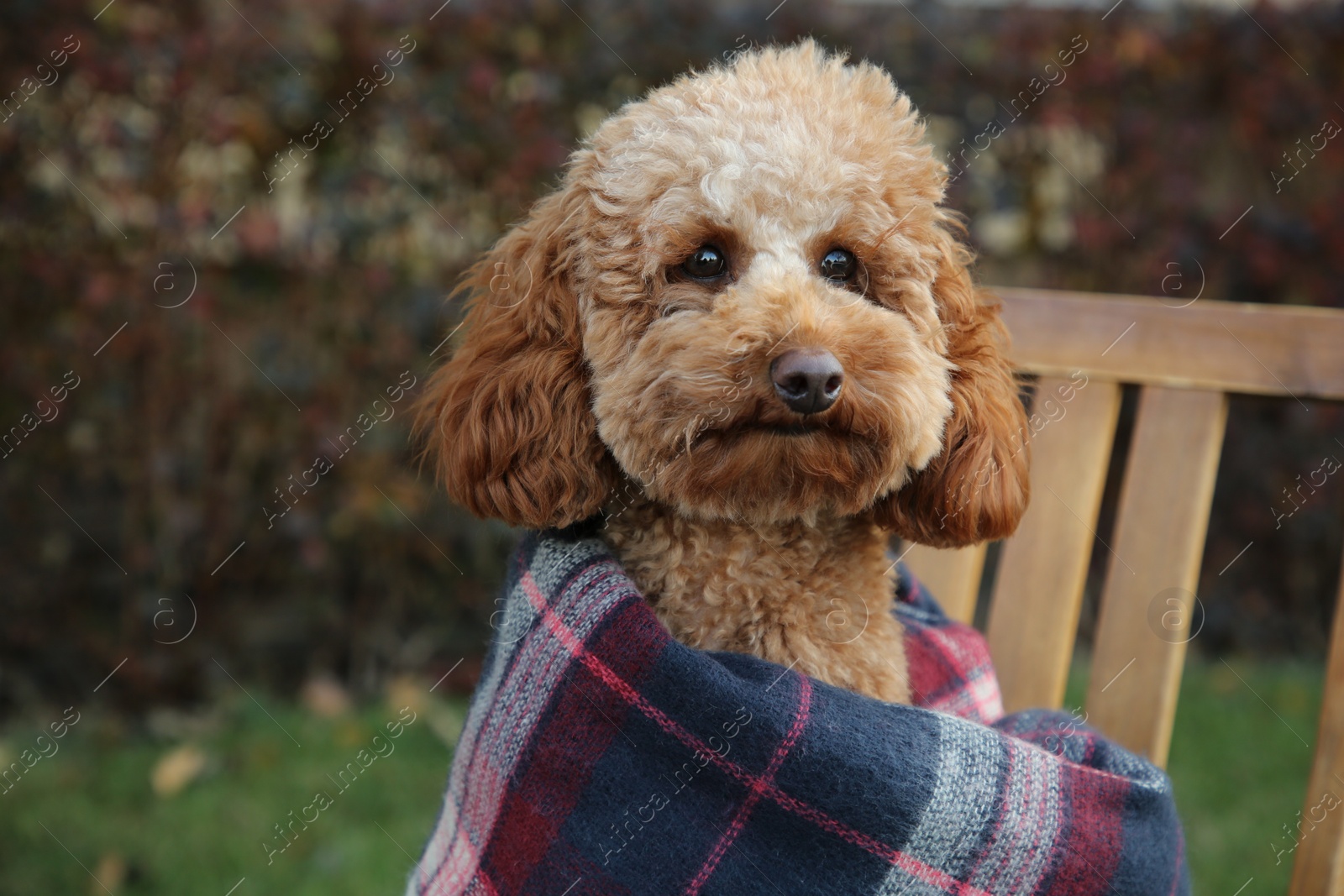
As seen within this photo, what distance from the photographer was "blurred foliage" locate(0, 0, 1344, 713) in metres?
2.79

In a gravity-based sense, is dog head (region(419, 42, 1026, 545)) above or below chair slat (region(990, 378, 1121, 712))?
above

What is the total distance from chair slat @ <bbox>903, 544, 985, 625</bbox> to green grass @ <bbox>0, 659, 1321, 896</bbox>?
3.59 ft

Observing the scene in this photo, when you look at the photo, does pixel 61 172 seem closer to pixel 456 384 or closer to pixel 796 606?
pixel 456 384

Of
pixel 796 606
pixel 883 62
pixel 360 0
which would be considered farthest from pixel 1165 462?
pixel 360 0

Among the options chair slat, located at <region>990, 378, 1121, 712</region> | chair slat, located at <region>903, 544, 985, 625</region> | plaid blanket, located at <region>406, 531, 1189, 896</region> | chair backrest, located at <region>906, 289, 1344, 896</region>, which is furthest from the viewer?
chair slat, located at <region>903, 544, 985, 625</region>

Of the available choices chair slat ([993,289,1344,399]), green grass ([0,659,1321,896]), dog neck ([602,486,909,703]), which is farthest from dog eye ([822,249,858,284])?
green grass ([0,659,1321,896])

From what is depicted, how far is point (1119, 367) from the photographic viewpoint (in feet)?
5.34

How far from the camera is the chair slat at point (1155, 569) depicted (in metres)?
1.54

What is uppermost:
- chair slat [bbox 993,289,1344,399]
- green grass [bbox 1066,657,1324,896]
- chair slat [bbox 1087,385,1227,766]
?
chair slat [bbox 993,289,1344,399]

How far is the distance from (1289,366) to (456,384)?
1.18 m

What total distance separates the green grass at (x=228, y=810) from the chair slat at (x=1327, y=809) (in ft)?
5.77

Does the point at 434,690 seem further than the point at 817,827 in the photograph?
Yes

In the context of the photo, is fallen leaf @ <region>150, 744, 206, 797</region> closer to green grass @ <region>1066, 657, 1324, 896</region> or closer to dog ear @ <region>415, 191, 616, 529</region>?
dog ear @ <region>415, 191, 616, 529</region>

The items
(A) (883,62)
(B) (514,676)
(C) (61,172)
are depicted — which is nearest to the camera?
(B) (514,676)
